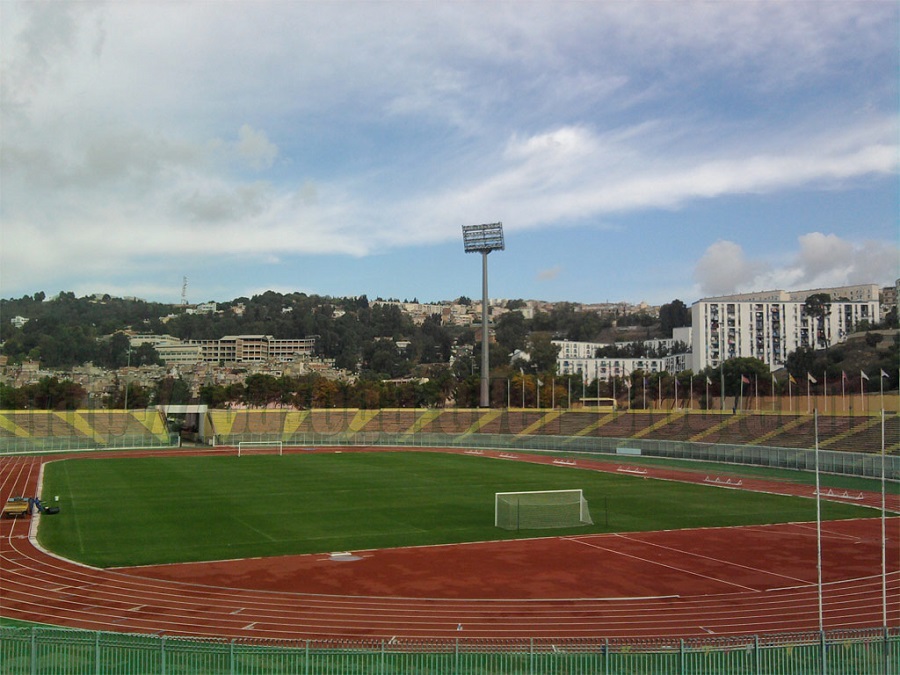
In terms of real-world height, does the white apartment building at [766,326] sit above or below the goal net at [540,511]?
above

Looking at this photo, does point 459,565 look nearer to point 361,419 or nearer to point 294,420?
point 361,419

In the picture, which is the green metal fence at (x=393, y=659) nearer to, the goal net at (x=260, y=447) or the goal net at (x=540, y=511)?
the goal net at (x=540, y=511)

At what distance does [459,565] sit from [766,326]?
13081cm

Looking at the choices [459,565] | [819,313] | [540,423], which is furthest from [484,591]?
[819,313]

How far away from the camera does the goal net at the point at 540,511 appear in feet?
105

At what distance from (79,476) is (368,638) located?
3708 centimetres

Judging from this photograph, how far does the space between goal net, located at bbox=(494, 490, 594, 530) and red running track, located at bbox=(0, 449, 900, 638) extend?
3002mm

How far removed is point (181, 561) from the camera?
24406mm

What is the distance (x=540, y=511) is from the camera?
3316 centimetres

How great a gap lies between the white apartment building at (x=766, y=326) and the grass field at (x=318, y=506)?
320 feet

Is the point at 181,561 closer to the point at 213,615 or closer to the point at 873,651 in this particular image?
the point at 213,615

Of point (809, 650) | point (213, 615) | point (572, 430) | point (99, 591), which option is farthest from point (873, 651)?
point (572, 430)

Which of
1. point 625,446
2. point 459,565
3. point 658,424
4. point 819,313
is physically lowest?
point 625,446

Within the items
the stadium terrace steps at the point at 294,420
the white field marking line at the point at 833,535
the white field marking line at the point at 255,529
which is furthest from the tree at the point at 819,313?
the white field marking line at the point at 255,529
